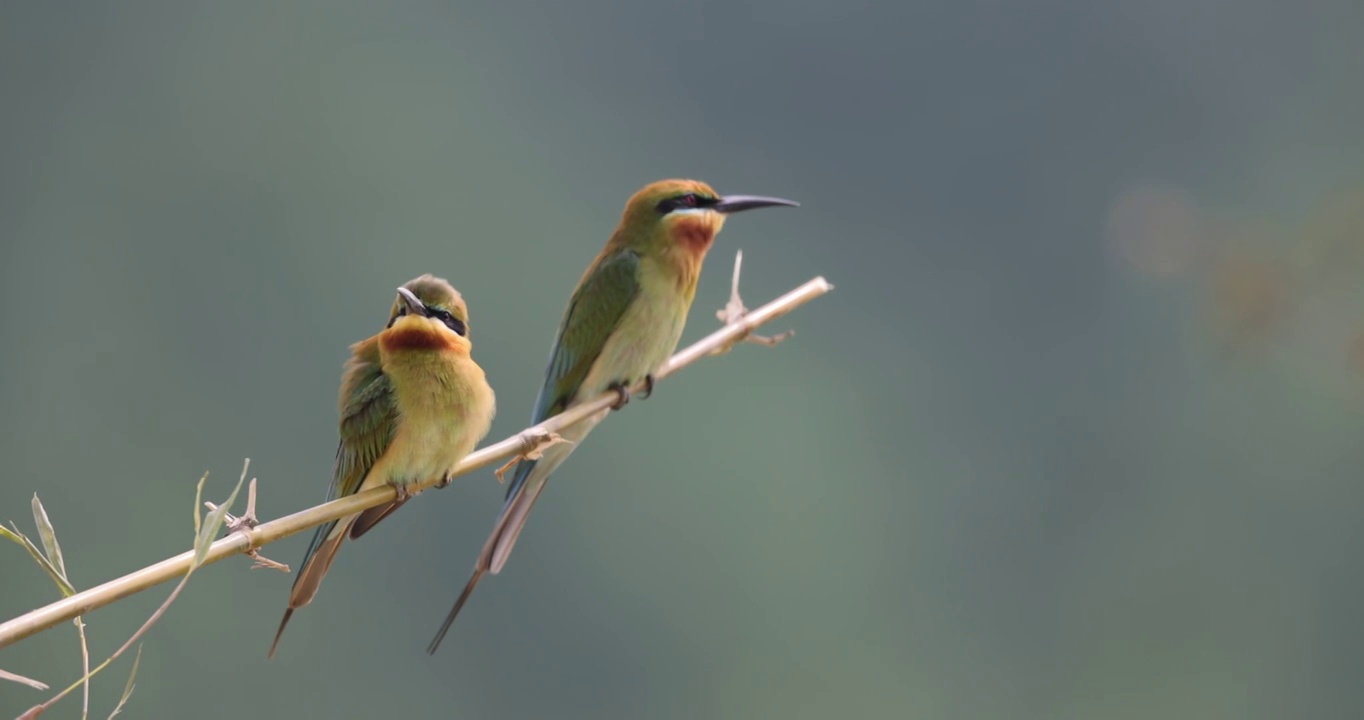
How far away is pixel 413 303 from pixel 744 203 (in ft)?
1.32

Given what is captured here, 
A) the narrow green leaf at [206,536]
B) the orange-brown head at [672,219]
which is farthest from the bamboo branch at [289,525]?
the orange-brown head at [672,219]

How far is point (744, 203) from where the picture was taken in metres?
1.49

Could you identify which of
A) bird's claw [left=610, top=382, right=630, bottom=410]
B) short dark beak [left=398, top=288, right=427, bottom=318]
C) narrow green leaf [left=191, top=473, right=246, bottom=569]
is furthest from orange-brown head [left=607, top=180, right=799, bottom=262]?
narrow green leaf [left=191, top=473, right=246, bottom=569]

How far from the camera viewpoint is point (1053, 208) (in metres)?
9.73

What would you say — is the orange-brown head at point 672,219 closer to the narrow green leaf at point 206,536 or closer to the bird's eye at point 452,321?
the bird's eye at point 452,321

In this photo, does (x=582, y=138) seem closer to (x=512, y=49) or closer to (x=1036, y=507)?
(x=512, y=49)

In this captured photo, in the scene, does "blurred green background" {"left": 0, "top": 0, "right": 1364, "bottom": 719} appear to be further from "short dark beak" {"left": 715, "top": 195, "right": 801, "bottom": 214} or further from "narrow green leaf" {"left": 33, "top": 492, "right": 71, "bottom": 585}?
"narrow green leaf" {"left": 33, "top": 492, "right": 71, "bottom": 585}

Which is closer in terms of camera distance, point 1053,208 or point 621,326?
point 621,326

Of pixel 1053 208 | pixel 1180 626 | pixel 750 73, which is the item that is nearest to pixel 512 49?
pixel 750 73

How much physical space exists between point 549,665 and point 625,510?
1.22 metres

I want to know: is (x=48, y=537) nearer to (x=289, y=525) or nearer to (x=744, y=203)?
(x=289, y=525)

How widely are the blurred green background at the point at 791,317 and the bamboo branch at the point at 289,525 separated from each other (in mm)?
6421

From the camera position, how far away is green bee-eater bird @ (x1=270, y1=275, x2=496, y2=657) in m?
1.35

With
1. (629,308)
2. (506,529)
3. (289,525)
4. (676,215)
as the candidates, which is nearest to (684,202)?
(676,215)
